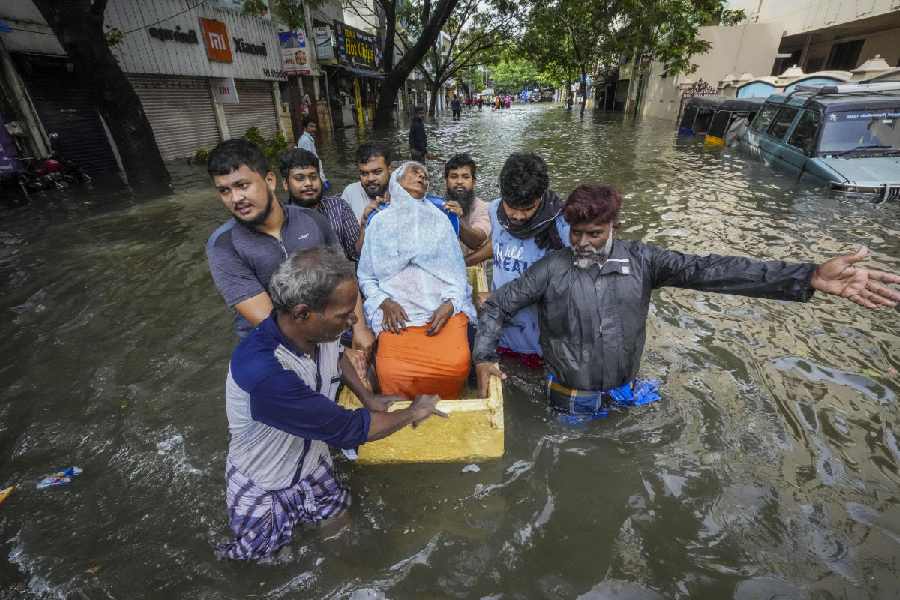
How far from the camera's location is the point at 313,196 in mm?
3609

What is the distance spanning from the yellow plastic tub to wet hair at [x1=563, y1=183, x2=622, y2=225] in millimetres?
1041

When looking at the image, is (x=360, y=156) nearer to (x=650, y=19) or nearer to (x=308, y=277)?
(x=308, y=277)

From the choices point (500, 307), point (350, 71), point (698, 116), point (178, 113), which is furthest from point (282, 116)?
point (500, 307)

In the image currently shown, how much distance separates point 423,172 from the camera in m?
2.99

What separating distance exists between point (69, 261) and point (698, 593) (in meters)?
8.31

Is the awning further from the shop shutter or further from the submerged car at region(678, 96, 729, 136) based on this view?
the submerged car at region(678, 96, 729, 136)

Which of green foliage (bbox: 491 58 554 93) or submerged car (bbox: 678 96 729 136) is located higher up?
green foliage (bbox: 491 58 554 93)

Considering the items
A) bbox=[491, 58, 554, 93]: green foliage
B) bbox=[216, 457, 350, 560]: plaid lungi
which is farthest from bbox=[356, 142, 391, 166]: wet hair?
bbox=[491, 58, 554, 93]: green foliage

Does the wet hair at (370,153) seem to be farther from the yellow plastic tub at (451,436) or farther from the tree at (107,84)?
the tree at (107,84)

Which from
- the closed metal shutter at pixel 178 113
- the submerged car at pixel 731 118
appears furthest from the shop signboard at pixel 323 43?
the submerged car at pixel 731 118

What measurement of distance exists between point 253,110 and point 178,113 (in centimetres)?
451

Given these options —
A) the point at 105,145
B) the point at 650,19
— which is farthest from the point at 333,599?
the point at 650,19

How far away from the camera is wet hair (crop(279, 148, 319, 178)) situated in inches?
140

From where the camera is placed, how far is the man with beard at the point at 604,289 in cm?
224
